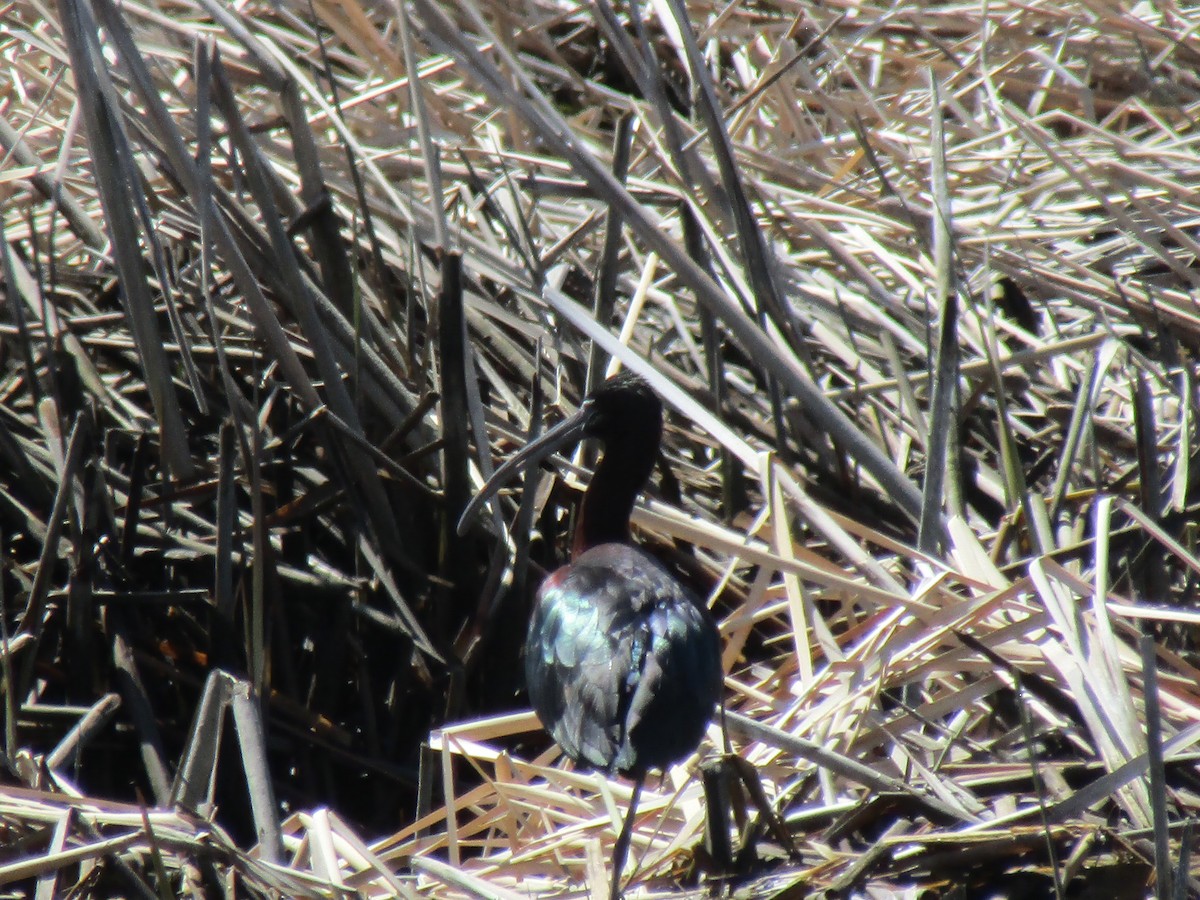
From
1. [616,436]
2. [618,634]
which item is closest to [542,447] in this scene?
[616,436]

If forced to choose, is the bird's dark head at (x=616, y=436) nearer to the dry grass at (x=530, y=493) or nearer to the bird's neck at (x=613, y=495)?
the bird's neck at (x=613, y=495)

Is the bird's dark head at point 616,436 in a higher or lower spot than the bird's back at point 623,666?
higher

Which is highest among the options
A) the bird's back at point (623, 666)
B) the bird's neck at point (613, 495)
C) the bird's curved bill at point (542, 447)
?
the bird's curved bill at point (542, 447)

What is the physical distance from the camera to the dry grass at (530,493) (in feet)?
9.76

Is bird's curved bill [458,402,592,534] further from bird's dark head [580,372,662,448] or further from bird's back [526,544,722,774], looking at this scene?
bird's back [526,544,722,774]

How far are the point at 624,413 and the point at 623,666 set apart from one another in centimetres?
68

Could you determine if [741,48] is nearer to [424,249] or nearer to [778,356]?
[424,249]

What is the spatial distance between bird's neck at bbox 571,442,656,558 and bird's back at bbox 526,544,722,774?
176 millimetres

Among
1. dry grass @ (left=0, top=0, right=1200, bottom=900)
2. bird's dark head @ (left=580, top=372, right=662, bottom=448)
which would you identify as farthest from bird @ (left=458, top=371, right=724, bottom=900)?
dry grass @ (left=0, top=0, right=1200, bottom=900)

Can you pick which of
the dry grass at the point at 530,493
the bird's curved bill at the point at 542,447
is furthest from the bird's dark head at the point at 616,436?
the dry grass at the point at 530,493

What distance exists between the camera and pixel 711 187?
3938 millimetres

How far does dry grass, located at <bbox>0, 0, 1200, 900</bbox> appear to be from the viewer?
9.76ft

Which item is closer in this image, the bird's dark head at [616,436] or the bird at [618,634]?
the bird at [618,634]

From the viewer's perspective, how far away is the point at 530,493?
3.64m
